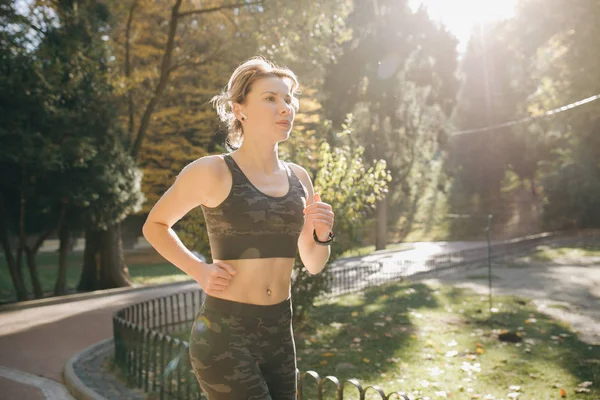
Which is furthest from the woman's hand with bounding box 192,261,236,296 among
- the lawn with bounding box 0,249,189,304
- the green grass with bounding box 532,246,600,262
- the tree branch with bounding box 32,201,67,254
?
the green grass with bounding box 532,246,600,262

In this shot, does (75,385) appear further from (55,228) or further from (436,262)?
A: (436,262)

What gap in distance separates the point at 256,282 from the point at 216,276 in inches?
8.6

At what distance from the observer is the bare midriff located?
2531 millimetres

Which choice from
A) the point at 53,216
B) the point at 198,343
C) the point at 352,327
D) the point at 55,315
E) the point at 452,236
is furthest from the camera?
the point at 452,236

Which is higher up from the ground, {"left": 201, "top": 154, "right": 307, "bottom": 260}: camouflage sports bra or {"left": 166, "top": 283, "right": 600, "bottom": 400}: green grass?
{"left": 201, "top": 154, "right": 307, "bottom": 260}: camouflage sports bra

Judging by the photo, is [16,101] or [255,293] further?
[16,101]

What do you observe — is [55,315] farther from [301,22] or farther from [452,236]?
[452,236]

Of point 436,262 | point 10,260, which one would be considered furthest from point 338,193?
point 436,262

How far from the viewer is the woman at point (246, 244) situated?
2471 millimetres

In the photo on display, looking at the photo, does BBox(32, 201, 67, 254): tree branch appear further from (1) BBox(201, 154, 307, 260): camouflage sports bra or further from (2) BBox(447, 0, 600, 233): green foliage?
(2) BBox(447, 0, 600, 233): green foliage

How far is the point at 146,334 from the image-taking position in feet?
23.7

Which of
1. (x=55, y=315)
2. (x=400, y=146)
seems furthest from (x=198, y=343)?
(x=400, y=146)

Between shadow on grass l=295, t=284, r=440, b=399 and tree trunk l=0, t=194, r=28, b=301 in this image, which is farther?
tree trunk l=0, t=194, r=28, b=301

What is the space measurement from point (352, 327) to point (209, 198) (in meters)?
8.43
